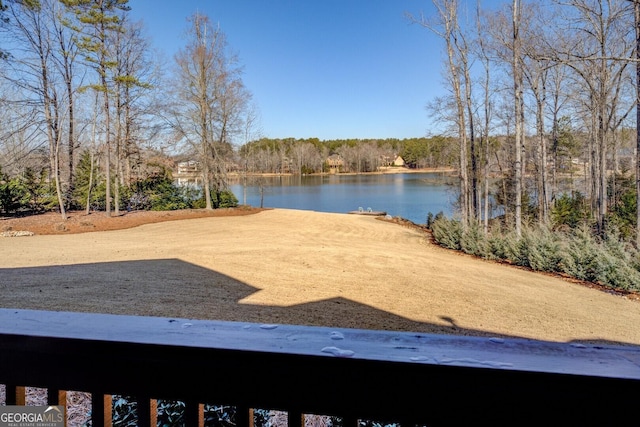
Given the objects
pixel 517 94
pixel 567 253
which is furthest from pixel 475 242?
pixel 517 94

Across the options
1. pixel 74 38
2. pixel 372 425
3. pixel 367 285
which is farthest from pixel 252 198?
pixel 372 425

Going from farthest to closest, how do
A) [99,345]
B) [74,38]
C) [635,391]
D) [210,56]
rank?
[210,56], [74,38], [99,345], [635,391]

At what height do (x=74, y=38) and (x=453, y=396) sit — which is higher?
(x=74, y=38)

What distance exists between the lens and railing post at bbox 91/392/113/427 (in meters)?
0.78

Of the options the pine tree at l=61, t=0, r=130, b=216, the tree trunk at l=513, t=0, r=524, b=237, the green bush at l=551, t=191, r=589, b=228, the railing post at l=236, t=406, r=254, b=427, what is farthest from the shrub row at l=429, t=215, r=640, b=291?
the pine tree at l=61, t=0, r=130, b=216

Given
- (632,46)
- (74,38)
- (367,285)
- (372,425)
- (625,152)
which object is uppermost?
(74,38)

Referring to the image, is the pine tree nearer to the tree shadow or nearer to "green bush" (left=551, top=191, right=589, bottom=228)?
the tree shadow

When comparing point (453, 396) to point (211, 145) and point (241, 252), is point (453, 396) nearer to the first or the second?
point (241, 252)

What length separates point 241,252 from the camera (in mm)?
8312

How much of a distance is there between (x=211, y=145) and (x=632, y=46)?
53.0 feet

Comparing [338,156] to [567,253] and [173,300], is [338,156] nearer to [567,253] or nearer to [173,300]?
[567,253]

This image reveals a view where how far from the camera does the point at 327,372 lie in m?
0.67

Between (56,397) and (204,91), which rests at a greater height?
(204,91)

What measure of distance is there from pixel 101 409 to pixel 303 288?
4829 mm
